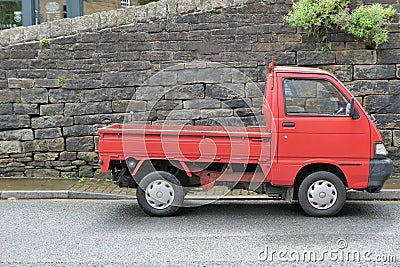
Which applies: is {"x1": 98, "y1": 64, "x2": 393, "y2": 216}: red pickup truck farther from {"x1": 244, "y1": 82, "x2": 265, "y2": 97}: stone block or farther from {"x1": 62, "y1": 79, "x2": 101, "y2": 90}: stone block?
{"x1": 62, "y1": 79, "x2": 101, "y2": 90}: stone block

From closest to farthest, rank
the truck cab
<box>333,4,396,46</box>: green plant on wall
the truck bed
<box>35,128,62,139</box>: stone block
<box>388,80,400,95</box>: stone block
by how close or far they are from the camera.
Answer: the truck bed → the truck cab → <box>333,4,396,46</box>: green plant on wall → <box>388,80,400,95</box>: stone block → <box>35,128,62,139</box>: stone block

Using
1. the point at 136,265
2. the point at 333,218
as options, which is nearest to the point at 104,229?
the point at 136,265

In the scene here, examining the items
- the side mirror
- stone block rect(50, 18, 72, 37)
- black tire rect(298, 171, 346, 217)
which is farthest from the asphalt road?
stone block rect(50, 18, 72, 37)

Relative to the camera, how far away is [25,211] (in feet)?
25.7

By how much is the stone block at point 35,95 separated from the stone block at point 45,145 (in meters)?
→ 0.76

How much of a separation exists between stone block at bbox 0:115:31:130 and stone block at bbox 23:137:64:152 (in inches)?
14.3

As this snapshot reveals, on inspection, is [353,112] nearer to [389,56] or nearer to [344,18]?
[344,18]

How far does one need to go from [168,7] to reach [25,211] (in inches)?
184

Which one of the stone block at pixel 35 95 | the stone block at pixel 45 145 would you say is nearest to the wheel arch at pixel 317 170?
the stone block at pixel 45 145

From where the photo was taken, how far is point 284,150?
719 centimetres

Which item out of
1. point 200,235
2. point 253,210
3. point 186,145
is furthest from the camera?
point 253,210

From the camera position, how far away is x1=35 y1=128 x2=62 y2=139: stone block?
401 inches
